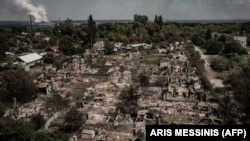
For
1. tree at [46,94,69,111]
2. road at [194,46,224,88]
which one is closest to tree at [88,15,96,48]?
road at [194,46,224,88]

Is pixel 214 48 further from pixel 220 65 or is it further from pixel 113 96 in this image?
pixel 113 96

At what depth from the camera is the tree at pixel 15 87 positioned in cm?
2195

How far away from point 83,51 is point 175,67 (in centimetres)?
1966

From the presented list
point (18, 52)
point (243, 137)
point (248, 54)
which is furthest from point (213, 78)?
point (18, 52)

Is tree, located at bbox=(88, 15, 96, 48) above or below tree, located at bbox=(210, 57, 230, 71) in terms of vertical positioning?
above

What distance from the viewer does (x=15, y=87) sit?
2192cm

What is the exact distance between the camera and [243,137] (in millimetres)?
8359

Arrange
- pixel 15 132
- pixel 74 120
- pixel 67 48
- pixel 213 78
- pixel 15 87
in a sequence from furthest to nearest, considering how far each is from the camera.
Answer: pixel 67 48
pixel 213 78
pixel 15 87
pixel 74 120
pixel 15 132

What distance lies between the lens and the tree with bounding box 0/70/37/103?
72.0ft

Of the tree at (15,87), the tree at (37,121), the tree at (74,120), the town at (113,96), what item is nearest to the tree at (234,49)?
the town at (113,96)

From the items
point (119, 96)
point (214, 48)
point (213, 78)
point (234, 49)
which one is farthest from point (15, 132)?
point (214, 48)

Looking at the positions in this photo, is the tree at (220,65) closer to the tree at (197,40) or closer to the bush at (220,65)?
the bush at (220,65)

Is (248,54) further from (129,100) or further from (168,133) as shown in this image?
(168,133)

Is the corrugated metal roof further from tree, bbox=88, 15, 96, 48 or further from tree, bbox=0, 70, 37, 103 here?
tree, bbox=0, 70, 37, 103
